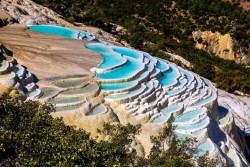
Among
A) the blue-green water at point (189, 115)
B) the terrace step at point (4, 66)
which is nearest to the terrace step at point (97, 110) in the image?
the blue-green water at point (189, 115)

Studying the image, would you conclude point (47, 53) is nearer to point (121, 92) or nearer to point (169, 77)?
point (121, 92)

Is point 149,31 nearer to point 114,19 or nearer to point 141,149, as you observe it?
point 114,19

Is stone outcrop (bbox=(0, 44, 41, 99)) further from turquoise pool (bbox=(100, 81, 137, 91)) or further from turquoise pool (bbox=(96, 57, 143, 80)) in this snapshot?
turquoise pool (bbox=(96, 57, 143, 80))

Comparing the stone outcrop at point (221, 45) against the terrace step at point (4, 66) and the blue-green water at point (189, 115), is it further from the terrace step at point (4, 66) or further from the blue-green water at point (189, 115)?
the terrace step at point (4, 66)

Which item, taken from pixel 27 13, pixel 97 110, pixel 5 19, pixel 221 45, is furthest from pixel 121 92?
pixel 221 45

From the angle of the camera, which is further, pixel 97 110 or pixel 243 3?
pixel 243 3

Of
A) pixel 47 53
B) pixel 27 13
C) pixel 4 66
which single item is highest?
pixel 4 66

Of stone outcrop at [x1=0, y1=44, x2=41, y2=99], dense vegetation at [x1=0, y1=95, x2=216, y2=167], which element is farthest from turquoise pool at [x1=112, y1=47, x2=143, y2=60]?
dense vegetation at [x1=0, y1=95, x2=216, y2=167]

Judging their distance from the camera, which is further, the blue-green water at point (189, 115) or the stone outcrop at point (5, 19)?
the stone outcrop at point (5, 19)
